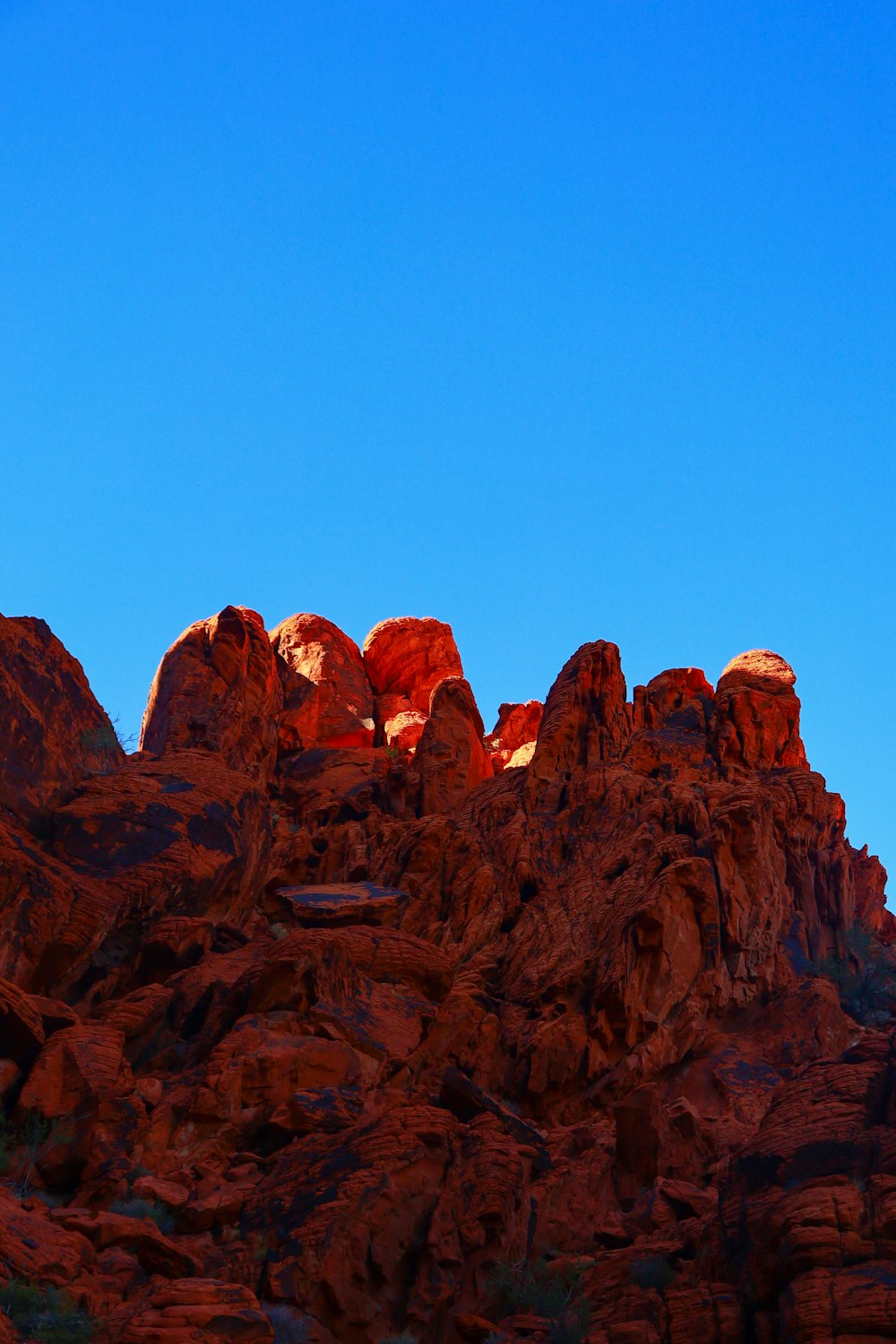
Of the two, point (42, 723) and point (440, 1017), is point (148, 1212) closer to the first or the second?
point (440, 1017)

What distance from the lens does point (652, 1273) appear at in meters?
24.2

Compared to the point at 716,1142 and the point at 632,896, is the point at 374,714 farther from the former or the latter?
the point at 716,1142

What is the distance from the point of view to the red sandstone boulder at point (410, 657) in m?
63.9

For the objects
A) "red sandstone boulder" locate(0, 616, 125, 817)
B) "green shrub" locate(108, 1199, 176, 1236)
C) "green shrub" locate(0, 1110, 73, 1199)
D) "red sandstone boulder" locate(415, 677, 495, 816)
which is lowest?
"green shrub" locate(108, 1199, 176, 1236)

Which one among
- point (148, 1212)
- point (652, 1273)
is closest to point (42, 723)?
point (148, 1212)

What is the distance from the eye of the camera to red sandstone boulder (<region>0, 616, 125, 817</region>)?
119 ft

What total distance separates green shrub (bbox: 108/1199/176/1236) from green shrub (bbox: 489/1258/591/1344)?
219 inches

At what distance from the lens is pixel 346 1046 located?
101 ft

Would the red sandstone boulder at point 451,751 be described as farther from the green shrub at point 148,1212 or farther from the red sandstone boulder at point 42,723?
the green shrub at point 148,1212

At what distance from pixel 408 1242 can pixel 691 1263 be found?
4.92m

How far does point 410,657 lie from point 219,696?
16.9m

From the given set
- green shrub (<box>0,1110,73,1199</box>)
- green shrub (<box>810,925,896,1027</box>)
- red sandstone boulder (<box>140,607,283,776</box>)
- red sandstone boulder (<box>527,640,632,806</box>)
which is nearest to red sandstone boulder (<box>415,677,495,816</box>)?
red sandstone boulder (<box>527,640,632,806</box>)

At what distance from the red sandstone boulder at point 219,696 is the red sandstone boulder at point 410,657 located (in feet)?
41.5

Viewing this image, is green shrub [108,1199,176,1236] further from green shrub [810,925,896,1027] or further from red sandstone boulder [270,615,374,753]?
red sandstone boulder [270,615,374,753]
